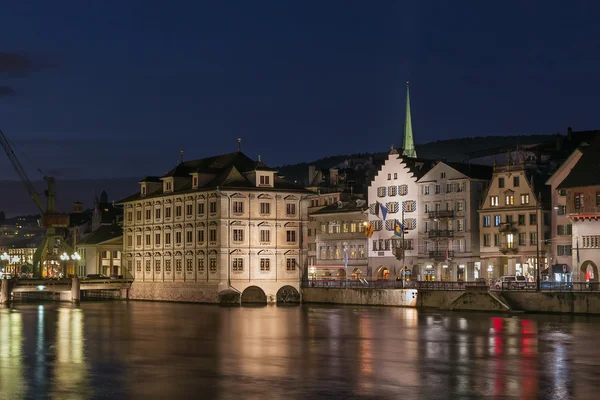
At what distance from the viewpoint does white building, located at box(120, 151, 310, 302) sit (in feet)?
341

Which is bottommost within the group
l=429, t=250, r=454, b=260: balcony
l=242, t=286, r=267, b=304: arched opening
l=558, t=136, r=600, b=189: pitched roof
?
l=242, t=286, r=267, b=304: arched opening

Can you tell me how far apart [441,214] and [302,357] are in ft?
210

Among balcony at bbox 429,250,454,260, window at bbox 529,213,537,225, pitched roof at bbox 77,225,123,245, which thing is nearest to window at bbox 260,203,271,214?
balcony at bbox 429,250,454,260

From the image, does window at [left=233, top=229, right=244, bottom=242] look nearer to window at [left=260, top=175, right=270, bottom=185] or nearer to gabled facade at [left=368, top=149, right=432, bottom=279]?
window at [left=260, top=175, right=270, bottom=185]

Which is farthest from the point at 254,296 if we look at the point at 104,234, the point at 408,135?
the point at 408,135

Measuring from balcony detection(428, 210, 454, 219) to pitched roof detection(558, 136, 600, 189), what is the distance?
69.1 ft

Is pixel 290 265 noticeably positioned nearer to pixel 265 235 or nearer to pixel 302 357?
pixel 265 235

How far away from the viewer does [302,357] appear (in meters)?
47.7

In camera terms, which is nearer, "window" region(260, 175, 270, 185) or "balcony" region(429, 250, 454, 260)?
"window" region(260, 175, 270, 185)

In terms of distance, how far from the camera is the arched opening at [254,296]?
106 m

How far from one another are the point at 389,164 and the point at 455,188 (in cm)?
1079

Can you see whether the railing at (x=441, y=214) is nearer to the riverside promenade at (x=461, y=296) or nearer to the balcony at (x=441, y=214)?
the balcony at (x=441, y=214)

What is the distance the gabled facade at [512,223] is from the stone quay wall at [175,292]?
93.1 feet

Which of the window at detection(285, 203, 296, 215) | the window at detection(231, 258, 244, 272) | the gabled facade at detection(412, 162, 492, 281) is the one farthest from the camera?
the gabled facade at detection(412, 162, 492, 281)
